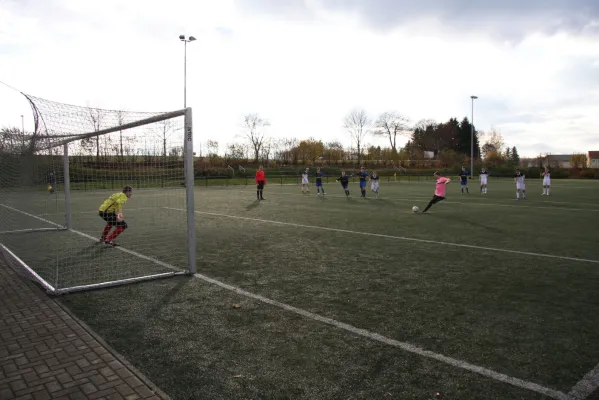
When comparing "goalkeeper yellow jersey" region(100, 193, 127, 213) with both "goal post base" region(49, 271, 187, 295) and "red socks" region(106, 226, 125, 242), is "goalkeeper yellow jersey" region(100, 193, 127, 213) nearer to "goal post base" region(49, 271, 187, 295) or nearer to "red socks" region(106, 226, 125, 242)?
"red socks" region(106, 226, 125, 242)

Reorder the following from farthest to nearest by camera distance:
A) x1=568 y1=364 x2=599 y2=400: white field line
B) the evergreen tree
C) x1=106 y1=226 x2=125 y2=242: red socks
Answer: the evergreen tree, x1=106 y1=226 x2=125 y2=242: red socks, x1=568 y1=364 x2=599 y2=400: white field line

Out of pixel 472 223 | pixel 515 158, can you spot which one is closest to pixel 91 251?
pixel 472 223

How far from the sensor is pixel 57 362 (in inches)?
150

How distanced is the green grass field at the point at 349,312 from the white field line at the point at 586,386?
0.06ft

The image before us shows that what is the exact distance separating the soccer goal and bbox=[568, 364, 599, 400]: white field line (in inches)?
212

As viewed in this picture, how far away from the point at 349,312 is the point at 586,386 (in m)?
2.44

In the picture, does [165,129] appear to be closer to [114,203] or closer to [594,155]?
[114,203]

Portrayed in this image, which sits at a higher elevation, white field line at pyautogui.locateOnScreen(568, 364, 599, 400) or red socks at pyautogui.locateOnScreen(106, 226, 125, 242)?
red socks at pyautogui.locateOnScreen(106, 226, 125, 242)

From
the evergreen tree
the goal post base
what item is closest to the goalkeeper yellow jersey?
the goal post base

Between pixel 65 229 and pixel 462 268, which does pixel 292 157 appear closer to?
pixel 65 229

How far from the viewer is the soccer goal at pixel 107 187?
6.80 metres

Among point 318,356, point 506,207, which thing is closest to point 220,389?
point 318,356

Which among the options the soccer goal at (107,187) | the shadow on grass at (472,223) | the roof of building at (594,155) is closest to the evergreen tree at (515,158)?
the roof of building at (594,155)

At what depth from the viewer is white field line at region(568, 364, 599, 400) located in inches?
126
